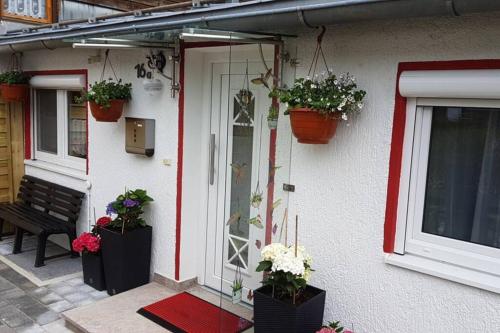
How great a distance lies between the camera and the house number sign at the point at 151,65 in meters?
4.76

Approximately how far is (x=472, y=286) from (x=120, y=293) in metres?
3.31

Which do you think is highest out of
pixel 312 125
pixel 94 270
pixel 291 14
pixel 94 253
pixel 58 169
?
pixel 291 14

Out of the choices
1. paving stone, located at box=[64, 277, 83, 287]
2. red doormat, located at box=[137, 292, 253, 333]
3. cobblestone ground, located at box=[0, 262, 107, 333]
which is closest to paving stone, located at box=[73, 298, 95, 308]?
cobblestone ground, located at box=[0, 262, 107, 333]

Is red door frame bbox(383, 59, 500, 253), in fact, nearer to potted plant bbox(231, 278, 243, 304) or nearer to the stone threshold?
potted plant bbox(231, 278, 243, 304)

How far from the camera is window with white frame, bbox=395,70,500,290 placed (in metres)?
2.91

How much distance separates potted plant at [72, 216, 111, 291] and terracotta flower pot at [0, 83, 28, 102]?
9.16ft

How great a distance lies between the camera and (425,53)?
3023 millimetres

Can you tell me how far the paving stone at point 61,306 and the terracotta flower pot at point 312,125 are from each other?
→ 2966mm

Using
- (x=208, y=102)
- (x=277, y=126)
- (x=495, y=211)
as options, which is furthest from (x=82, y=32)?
(x=495, y=211)

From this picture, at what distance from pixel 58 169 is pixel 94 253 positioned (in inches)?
81.5

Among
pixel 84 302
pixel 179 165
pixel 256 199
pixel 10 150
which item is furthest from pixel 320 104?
pixel 10 150

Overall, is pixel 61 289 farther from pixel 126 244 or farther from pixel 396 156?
pixel 396 156

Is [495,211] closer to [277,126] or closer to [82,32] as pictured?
[277,126]

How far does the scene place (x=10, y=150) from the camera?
23.2 feet
